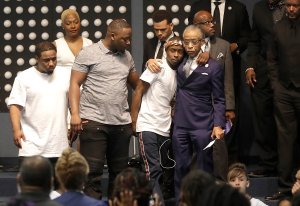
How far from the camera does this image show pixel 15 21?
10008 mm

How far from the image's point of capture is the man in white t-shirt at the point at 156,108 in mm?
8055

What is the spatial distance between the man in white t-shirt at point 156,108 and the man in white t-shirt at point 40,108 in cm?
66

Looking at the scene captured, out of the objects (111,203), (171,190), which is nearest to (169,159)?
(171,190)

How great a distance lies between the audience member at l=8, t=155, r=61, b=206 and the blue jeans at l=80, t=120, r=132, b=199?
275 cm

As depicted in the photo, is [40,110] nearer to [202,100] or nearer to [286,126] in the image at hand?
[202,100]

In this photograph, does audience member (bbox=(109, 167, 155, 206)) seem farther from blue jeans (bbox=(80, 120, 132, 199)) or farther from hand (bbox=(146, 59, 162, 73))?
hand (bbox=(146, 59, 162, 73))

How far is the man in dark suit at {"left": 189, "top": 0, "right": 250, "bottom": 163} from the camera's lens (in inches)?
346

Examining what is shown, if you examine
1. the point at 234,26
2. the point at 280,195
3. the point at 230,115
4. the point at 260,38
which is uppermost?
the point at 234,26

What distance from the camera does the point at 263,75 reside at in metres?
8.77

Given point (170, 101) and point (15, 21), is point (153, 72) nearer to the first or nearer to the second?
point (170, 101)

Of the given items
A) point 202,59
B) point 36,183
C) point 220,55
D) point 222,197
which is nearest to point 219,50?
point 220,55

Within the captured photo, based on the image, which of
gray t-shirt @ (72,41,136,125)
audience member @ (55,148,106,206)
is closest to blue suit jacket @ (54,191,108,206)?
audience member @ (55,148,106,206)

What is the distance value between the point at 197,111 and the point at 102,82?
0.83 meters

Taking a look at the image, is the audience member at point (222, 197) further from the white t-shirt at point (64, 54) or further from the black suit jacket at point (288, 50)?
the white t-shirt at point (64, 54)
